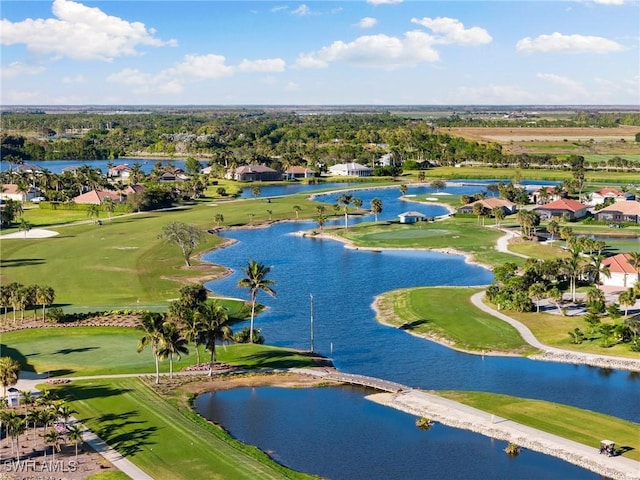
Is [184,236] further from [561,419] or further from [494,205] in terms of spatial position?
[561,419]

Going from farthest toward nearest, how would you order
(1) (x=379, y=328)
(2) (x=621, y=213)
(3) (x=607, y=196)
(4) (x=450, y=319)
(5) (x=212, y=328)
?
(3) (x=607, y=196) < (2) (x=621, y=213) < (4) (x=450, y=319) < (1) (x=379, y=328) < (5) (x=212, y=328)

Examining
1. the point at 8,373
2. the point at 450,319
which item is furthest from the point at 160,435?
the point at 450,319

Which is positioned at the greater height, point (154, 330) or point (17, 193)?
point (17, 193)

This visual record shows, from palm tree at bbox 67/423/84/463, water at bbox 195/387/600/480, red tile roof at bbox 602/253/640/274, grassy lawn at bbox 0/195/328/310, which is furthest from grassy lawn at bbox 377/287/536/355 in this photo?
palm tree at bbox 67/423/84/463

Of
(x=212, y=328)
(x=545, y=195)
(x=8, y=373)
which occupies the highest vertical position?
(x=545, y=195)

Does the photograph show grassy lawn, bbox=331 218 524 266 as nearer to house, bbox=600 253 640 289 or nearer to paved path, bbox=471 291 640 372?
house, bbox=600 253 640 289

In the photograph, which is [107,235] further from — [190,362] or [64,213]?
[190,362]
